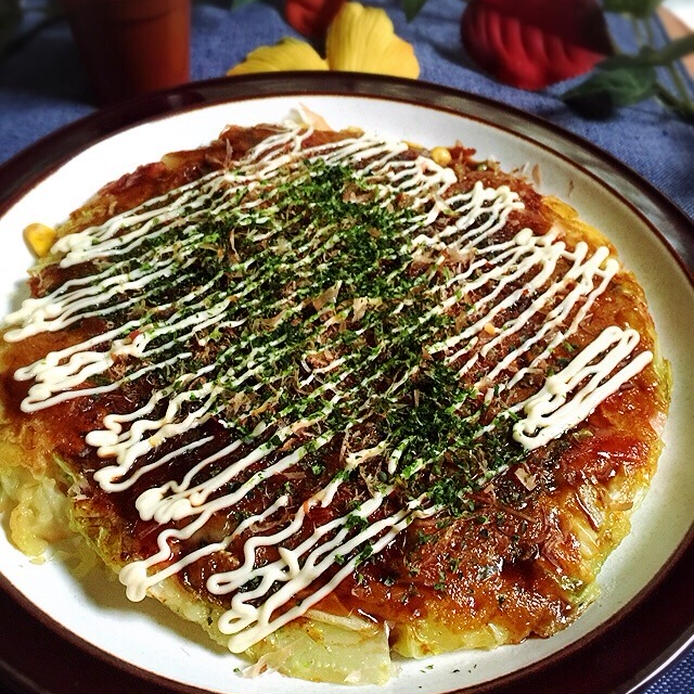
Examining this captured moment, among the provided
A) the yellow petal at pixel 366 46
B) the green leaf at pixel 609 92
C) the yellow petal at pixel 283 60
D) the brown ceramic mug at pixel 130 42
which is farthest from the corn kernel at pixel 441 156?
the brown ceramic mug at pixel 130 42

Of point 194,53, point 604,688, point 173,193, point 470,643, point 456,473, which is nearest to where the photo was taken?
point 604,688

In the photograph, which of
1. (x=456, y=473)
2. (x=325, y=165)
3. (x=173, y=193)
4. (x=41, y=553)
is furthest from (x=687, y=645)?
(x=173, y=193)

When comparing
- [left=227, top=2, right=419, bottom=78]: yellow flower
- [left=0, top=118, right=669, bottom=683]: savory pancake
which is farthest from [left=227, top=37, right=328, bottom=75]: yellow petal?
[left=0, top=118, right=669, bottom=683]: savory pancake

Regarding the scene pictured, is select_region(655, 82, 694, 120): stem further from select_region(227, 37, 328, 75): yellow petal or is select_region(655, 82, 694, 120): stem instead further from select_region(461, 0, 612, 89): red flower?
select_region(227, 37, 328, 75): yellow petal

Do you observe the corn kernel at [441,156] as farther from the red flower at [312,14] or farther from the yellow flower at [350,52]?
the red flower at [312,14]

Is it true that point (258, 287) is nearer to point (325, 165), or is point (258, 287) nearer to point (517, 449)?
point (325, 165)

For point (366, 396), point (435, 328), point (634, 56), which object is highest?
point (634, 56)

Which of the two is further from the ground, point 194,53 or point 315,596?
point 194,53
